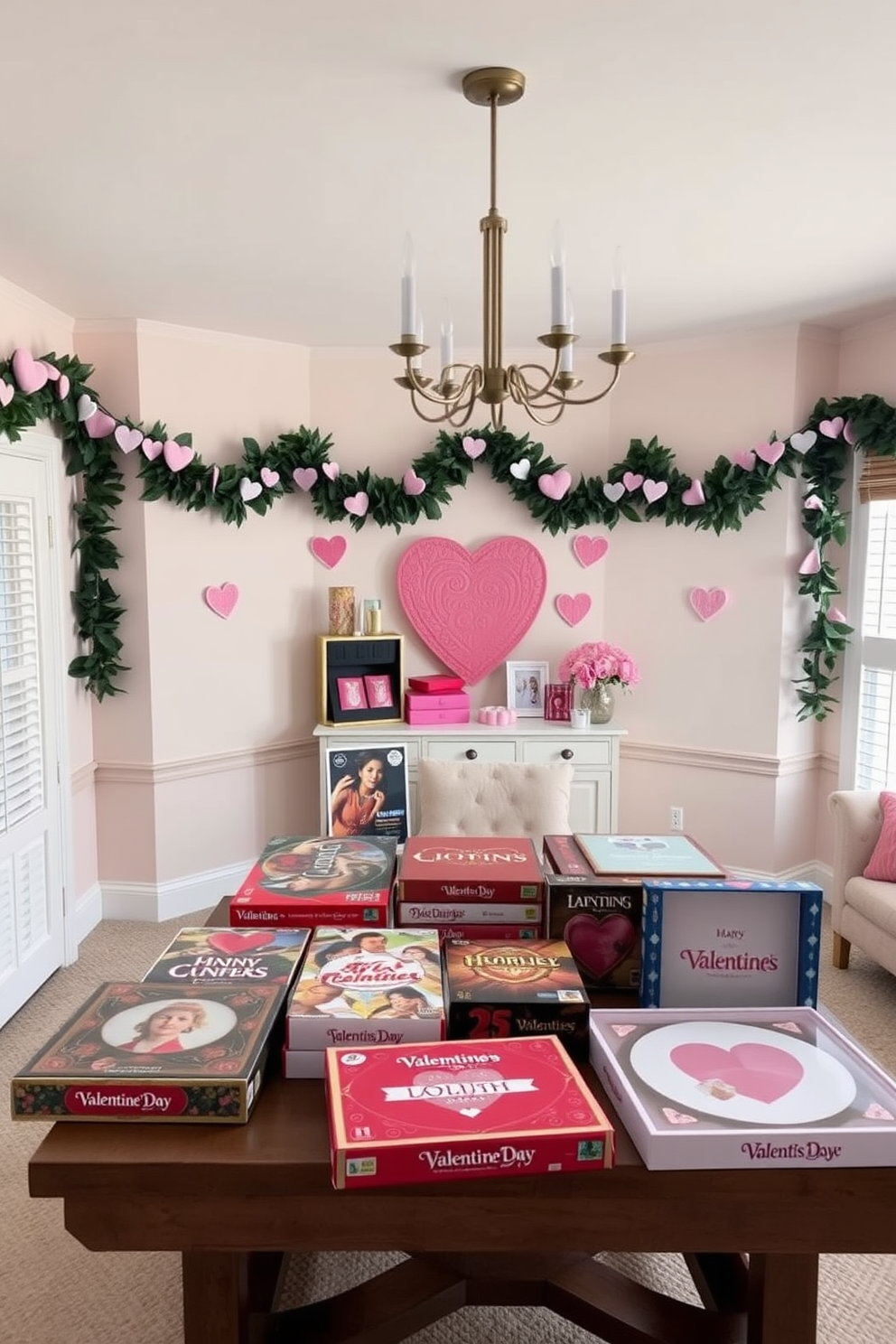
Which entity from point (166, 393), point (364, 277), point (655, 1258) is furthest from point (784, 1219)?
point (166, 393)

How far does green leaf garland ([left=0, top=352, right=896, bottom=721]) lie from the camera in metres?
4.09

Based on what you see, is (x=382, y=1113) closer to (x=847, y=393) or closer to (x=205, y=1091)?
(x=205, y=1091)

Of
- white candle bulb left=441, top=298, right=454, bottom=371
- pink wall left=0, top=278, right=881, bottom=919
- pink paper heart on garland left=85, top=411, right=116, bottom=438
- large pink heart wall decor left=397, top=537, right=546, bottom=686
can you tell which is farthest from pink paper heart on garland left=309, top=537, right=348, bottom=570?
white candle bulb left=441, top=298, right=454, bottom=371

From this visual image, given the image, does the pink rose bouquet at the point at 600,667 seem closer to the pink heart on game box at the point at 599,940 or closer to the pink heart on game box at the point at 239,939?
the pink heart on game box at the point at 599,940

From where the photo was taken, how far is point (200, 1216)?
48.5 inches

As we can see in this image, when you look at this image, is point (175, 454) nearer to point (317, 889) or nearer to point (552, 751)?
point (552, 751)

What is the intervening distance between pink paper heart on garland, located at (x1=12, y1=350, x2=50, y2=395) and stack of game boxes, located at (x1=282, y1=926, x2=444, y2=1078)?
2723mm

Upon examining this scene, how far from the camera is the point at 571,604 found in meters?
4.82

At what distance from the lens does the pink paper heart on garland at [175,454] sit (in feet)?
13.5

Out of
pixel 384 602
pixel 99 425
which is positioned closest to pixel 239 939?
pixel 99 425

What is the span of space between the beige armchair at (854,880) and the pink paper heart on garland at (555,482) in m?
1.89

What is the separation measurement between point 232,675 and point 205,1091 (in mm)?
3366

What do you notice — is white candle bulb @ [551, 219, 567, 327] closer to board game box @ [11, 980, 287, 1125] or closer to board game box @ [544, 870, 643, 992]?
board game box @ [544, 870, 643, 992]

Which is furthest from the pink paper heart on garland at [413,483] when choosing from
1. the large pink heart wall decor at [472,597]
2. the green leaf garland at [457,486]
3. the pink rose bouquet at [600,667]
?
the pink rose bouquet at [600,667]
